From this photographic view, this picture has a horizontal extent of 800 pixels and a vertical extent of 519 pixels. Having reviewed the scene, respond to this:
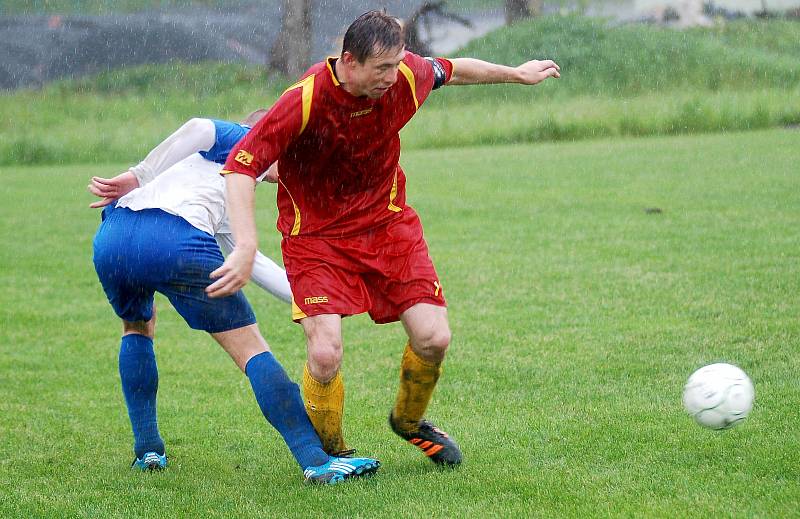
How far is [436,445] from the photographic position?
4.62 meters

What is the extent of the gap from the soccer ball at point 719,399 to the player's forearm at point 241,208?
1.88 meters

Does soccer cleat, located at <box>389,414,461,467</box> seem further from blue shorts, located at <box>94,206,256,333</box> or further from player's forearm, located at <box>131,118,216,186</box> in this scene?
player's forearm, located at <box>131,118,216,186</box>

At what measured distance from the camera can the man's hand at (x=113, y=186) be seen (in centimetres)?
456

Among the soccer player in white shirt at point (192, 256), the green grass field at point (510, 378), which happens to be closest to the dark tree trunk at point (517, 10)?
the green grass field at point (510, 378)

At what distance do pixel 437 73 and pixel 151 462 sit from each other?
84.4 inches

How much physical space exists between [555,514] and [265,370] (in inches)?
51.5

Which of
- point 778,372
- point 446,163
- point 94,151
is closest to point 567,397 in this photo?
point 778,372

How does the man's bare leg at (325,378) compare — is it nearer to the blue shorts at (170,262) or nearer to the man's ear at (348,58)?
the blue shorts at (170,262)

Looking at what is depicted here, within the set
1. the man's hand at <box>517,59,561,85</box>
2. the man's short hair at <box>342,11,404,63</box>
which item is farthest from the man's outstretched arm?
the man's short hair at <box>342,11,404,63</box>

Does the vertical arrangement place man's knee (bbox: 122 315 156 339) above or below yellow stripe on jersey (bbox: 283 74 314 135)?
below

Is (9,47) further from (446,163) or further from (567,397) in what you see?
(567,397)

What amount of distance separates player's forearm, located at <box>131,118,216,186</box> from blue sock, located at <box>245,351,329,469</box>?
942 mm

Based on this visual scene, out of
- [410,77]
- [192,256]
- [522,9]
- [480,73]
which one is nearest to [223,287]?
[192,256]

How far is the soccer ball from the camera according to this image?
4.32 metres
